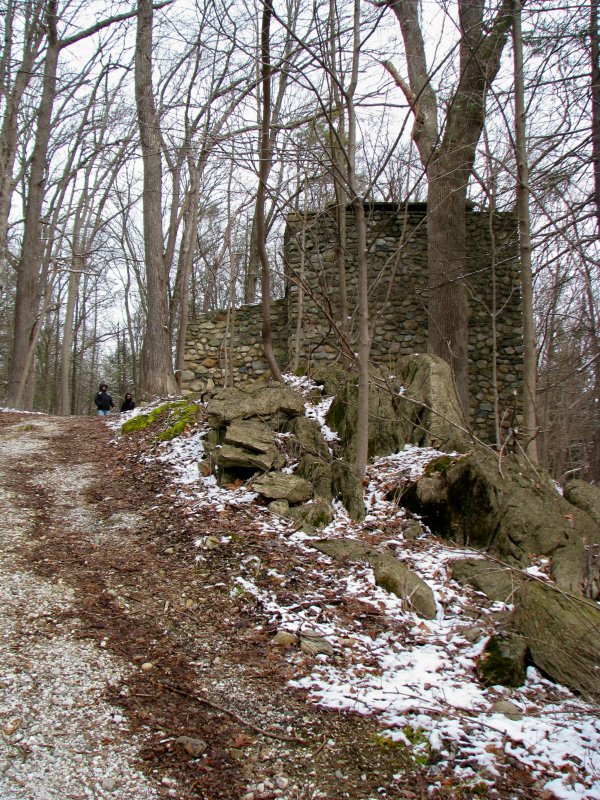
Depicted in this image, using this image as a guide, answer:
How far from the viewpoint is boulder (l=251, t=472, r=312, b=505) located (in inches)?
179

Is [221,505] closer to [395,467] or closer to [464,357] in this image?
[395,467]

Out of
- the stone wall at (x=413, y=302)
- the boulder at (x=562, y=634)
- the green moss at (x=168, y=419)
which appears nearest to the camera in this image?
the boulder at (x=562, y=634)

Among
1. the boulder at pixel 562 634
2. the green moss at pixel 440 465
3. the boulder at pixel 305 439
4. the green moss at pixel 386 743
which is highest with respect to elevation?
the boulder at pixel 305 439

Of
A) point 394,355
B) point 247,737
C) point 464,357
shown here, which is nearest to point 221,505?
point 247,737

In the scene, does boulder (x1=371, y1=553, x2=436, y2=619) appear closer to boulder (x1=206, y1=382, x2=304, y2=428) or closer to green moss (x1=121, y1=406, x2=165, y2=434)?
boulder (x1=206, y1=382, x2=304, y2=428)

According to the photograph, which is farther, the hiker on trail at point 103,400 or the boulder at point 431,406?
the hiker on trail at point 103,400

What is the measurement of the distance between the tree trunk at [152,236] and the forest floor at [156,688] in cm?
567

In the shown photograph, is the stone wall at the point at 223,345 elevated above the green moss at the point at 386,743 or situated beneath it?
elevated above

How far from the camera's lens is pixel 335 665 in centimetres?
267

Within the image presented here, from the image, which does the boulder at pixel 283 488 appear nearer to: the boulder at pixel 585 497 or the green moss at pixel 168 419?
the green moss at pixel 168 419

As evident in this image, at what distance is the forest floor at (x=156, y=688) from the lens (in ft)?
6.27

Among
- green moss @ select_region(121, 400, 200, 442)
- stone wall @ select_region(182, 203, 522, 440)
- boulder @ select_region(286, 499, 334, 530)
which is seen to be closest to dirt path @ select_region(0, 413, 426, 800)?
boulder @ select_region(286, 499, 334, 530)

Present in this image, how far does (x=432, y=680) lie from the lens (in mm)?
2566

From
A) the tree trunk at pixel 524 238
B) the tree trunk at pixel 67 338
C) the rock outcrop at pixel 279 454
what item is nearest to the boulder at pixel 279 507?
the rock outcrop at pixel 279 454
